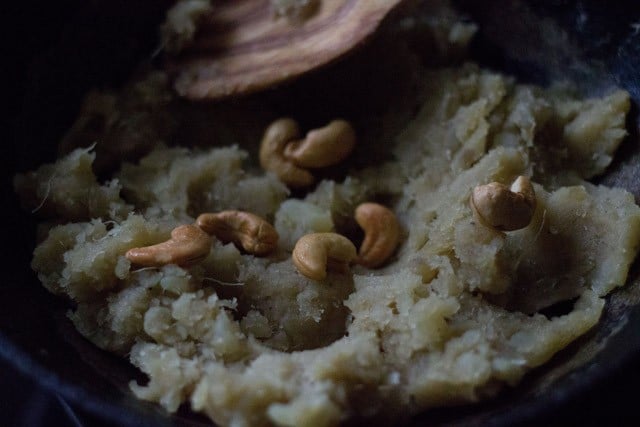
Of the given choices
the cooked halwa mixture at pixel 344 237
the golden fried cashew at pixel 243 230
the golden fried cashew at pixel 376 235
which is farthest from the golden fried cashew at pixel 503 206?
the golden fried cashew at pixel 243 230

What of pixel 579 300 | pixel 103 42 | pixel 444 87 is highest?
pixel 103 42

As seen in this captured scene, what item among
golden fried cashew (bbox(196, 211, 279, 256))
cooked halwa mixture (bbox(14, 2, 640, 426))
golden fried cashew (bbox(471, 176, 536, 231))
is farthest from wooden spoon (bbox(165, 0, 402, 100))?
golden fried cashew (bbox(471, 176, 536, 231))

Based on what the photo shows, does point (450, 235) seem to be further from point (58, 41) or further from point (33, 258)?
point (58, 41)

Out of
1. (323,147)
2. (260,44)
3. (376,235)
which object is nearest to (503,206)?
(376,235)

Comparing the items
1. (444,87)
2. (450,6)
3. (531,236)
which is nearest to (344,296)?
(531,236)

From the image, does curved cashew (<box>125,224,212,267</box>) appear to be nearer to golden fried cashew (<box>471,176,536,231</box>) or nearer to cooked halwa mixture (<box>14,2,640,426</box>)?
cooked halwa mixture (<box>14,2,640,426</box>)

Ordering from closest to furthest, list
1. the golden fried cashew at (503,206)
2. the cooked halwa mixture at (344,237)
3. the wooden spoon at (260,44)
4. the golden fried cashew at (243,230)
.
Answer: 1. the cooked halwa mixture at (344,237)
2. the golden fried cashew at (503,206)
3. the golden fried cashew at (243,230)
4. the wooden spoon at (260,44)

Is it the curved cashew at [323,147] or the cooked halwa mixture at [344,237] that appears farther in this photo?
the curved cashew at [323,147]

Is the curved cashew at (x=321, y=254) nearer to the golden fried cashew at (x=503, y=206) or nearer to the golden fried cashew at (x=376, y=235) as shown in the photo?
the golden fried cashew at (x=376, y=235)

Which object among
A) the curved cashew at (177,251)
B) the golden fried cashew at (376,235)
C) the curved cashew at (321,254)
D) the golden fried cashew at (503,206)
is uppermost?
the curved cashew at (177,251)
